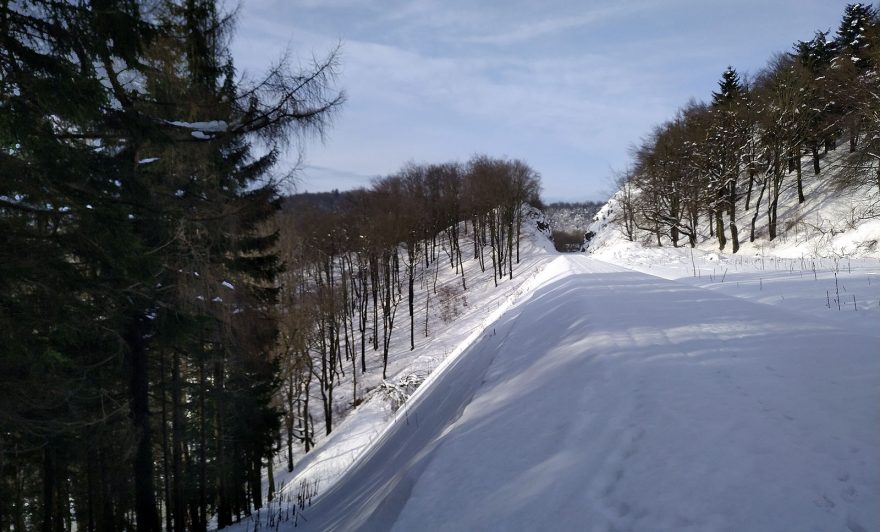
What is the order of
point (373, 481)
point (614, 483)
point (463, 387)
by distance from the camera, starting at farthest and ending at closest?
point (463, 387), point (373, 481), point (614, 483)

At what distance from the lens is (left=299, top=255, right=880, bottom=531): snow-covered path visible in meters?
2.99

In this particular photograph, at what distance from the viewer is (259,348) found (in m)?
12.4

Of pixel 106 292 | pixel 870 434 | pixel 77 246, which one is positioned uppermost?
pixel 77 246

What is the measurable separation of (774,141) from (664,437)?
27662 millimetres

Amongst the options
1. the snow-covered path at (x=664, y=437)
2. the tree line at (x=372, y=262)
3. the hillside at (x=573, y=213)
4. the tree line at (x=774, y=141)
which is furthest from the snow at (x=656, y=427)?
the hillside at (x=573, y=213)

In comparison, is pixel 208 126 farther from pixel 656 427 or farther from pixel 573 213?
pixel 573 213

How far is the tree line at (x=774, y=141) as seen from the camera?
70.5 feet

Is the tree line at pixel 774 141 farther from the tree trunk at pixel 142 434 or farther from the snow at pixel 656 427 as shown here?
Answer: the tree trunk at pixel 142 434

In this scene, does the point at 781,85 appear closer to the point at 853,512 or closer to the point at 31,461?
the point at 853,512

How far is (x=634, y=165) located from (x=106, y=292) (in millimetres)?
42604

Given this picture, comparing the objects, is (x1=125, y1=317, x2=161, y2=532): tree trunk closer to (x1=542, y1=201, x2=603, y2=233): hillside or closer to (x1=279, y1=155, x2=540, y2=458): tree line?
(x1=279, y1=155, x2=540, y2=458): tree line

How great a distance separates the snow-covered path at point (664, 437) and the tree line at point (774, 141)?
20.7 m

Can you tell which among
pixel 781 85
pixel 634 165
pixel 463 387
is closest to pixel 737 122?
pixel 781 85

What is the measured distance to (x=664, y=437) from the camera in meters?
3.72
